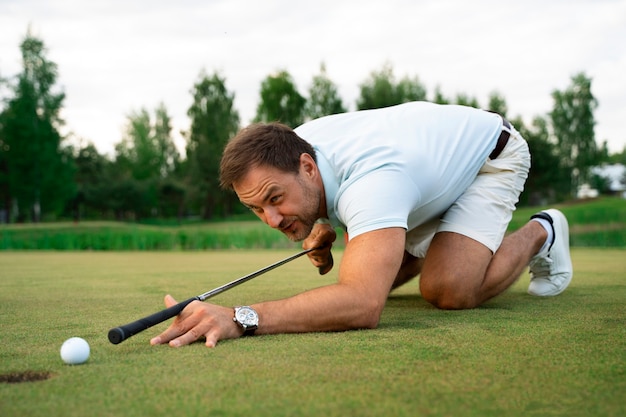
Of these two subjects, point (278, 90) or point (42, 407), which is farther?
point (278, 90)

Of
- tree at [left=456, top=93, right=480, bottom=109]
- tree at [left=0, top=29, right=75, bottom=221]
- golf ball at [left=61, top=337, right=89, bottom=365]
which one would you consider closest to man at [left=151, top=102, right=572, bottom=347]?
golf ball at [left=61, top=337, right=89, bottom=365]

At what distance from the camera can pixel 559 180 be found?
1535 inches

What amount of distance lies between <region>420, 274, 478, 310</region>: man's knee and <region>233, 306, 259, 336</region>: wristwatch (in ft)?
4.01

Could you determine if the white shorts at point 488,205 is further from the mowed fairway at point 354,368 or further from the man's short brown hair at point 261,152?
the man's short brown hair at point 261,152

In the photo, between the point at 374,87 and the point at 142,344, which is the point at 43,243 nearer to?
the point at 142,344

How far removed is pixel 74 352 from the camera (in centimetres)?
188

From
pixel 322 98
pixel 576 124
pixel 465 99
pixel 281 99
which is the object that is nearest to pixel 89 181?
pixel 281 99

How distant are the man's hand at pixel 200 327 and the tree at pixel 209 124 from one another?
37.3 m

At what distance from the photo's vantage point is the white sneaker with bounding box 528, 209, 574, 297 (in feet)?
12.3

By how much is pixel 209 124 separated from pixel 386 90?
1224 centimetres

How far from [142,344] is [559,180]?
132 feet

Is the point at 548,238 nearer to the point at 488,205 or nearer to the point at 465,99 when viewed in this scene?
the point at 488,205

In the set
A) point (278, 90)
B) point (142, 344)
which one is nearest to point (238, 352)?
point (142, 344)

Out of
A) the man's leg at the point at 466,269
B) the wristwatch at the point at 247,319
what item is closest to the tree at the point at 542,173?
the man's leg at the point at 466,269
